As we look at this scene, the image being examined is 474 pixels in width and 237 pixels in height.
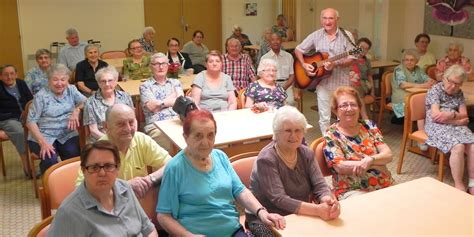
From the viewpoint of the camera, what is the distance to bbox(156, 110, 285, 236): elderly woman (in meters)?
2.36

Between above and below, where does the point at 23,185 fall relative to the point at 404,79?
below

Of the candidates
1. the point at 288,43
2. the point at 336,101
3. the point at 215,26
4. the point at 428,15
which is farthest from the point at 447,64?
the point at 215,26

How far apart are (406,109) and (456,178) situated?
76cm

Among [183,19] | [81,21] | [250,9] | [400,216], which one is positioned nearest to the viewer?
[400,216]

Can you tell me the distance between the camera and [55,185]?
8.45ft

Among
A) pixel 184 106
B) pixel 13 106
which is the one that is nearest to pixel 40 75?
pixel 13 106

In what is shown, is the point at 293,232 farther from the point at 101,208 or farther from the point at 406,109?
the point at 406,109

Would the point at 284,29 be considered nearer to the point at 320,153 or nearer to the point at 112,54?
the point at 112,54

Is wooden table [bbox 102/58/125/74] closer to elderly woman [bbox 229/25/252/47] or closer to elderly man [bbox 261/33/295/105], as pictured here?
elderly man [bbox 261/33/295/105]

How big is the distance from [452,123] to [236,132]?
1.99 meters

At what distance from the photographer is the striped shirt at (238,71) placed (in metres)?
5.59

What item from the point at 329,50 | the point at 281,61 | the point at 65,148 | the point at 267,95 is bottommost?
the point at 65,148

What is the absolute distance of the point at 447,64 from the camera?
18.9 feet

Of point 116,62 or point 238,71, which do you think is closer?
point 238,71
